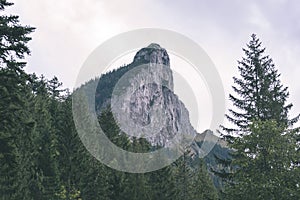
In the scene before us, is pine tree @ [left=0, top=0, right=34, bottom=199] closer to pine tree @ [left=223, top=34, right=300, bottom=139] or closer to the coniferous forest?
the coniferous forest

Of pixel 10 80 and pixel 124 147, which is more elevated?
pixel 124 147

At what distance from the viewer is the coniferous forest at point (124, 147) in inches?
650

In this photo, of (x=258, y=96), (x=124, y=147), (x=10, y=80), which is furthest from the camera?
(x=124, y=147)

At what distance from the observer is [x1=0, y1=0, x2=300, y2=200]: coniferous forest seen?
16500 millimetres

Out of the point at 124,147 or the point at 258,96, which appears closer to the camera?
the point at 258,96

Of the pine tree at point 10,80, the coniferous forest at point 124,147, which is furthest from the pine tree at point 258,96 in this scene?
the pine tree at point 10,80

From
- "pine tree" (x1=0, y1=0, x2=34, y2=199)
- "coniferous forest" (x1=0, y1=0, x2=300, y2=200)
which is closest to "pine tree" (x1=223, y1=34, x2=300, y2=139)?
"coniferous forest" (x1=0, y1=0, x2=300, y2=200)

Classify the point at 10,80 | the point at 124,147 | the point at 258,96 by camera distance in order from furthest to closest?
the point at 124,147, the point at 258,96, the point at 10,80

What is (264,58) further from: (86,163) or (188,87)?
(188,87)

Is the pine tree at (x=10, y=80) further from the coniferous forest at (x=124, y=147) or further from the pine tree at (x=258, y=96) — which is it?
the pine tree at (x=258, y=96)

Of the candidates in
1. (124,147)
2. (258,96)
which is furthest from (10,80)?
(124,147)

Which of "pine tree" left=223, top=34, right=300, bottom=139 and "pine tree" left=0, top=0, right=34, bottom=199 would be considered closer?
"pine tree" left=0, top=0, right=34, bottom=199

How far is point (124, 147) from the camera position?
166ft

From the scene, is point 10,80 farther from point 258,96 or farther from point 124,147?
point 124,147
